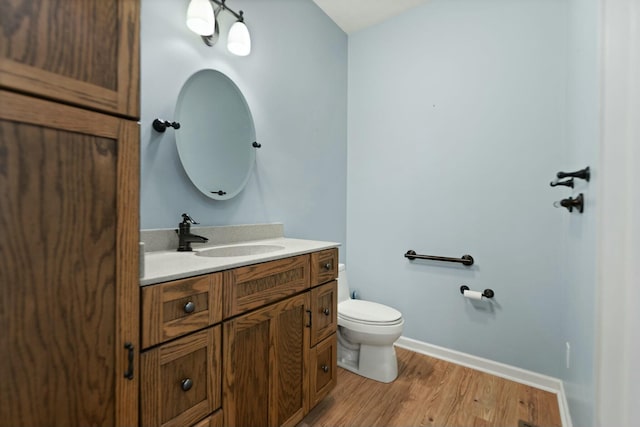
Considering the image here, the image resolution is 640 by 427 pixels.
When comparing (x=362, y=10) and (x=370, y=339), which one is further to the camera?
(x=362, y=10)

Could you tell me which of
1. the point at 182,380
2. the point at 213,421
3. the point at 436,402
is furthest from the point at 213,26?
the point at 436,402

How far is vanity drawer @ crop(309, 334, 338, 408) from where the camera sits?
54.7 inches

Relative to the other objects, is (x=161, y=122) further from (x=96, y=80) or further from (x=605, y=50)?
(x=605, y=50)

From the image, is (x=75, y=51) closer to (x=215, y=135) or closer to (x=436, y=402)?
(x=215, y=135)

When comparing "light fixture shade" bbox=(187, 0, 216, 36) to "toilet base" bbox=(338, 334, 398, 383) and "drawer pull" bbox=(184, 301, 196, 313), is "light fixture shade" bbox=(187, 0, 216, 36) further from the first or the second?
"toilet base" bbox=(338, 334, 398, 383)

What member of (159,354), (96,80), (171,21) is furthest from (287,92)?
(159,354)

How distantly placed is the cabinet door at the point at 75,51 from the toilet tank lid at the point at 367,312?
64.4 inches

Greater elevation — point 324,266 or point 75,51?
point 75,51

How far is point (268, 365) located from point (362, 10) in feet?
8.51

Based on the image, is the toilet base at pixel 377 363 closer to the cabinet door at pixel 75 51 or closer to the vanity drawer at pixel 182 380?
the vanity drawer at pixel 182 380

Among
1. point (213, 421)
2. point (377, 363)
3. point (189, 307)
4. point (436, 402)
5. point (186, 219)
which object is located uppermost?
point (186, 219)

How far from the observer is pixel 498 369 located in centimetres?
191

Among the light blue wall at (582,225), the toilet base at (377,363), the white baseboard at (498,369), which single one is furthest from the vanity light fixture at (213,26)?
the white baseboard at (498,369)

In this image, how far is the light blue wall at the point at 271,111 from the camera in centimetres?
128
